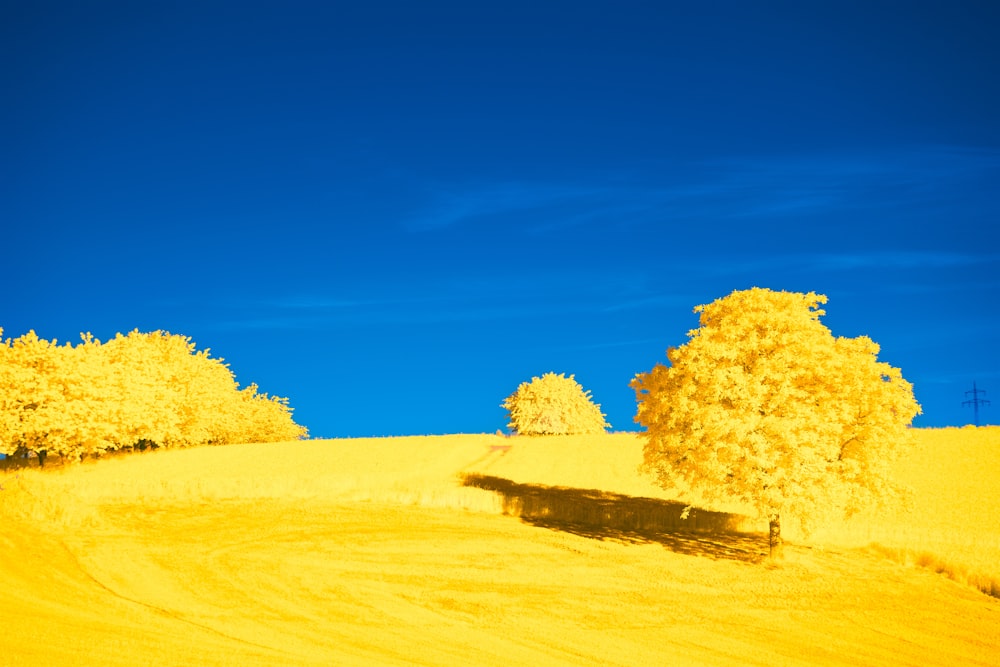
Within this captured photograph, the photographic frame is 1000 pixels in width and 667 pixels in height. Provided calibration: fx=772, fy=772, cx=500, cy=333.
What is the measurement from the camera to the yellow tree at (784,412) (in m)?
29.2

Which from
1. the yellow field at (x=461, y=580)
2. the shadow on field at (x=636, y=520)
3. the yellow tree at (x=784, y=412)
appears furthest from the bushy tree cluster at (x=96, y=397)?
the yellow tree at (x=784, y=412)

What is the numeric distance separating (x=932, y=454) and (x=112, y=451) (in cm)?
7600

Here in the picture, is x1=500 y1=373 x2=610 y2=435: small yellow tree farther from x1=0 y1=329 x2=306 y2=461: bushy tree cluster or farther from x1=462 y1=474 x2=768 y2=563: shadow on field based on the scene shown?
x1=462 y1=474 x2=768 y2=563: shadow on field

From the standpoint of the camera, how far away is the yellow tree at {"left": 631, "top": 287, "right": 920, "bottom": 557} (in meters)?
29.2

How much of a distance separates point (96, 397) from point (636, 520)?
48841 millimetres

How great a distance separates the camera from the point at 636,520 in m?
40.7

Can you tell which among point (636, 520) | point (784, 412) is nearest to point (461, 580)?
point (784, 412)

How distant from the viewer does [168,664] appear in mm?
13820

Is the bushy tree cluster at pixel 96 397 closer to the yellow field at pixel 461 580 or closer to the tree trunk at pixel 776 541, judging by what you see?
the yellow field at pixel 461 580

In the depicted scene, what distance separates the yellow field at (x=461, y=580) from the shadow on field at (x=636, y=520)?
0.23m

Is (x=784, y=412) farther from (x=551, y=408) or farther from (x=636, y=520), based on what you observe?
(x=551, y=408)

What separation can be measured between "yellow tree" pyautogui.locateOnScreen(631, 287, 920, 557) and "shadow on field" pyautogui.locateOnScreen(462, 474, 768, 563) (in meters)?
3.08

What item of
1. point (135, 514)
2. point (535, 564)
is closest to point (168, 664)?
point (535, 564)

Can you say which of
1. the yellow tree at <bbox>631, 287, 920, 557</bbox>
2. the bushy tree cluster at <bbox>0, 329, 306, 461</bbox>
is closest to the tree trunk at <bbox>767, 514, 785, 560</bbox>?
the yellow tree at <bbox>631, 287, 920, 557</bbox>
